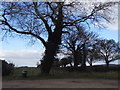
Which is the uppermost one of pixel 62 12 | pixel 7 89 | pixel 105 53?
pixel 62 12

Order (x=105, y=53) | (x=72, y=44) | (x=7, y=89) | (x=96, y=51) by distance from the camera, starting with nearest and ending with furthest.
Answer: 1. (x=7, y=89)
2. (x=72, y=44)
3. (x=96, y=51)
4. (x=105, y=53)

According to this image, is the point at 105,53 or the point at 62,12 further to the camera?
the point at 105,53

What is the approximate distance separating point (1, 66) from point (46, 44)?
17.1 feet

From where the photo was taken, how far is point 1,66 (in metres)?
21.2

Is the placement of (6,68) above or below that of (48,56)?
below

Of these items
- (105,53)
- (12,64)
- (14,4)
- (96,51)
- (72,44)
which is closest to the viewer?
(14,4)

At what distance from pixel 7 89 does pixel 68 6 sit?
38.3 feet

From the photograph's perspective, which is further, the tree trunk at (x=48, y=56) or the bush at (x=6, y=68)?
the bush at (x=6, y=68)

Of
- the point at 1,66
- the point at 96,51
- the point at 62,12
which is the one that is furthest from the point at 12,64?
the point at 96,51

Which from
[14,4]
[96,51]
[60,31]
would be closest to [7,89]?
[14,4]

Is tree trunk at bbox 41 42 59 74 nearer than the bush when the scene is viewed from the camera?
Yes

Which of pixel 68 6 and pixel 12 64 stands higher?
pixel 68 6

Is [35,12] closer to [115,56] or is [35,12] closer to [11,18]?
[11,18]

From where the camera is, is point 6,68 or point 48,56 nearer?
point 48,56
